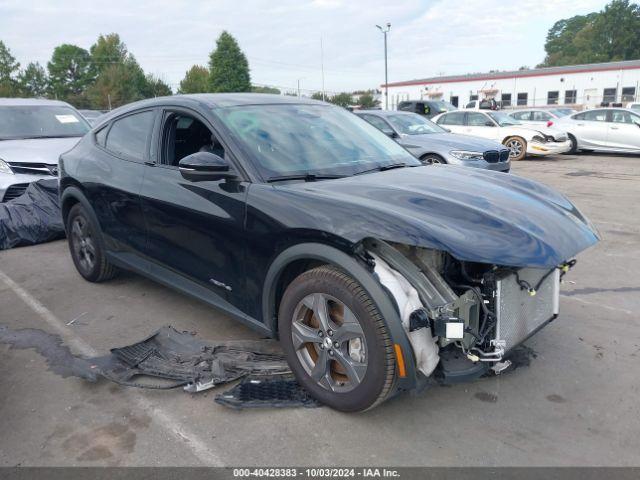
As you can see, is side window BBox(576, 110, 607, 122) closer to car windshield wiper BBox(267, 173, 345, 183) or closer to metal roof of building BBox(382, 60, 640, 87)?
car windshield wiper BBox(267, 173, 345, 183)

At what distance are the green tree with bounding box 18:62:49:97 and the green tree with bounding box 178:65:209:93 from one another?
19926 millimetres

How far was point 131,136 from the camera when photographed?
4.39 meters

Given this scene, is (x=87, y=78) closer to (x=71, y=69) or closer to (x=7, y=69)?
(x=71, y=69)

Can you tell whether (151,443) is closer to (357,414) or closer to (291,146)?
(357,414)

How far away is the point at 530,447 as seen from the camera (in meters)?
2.65

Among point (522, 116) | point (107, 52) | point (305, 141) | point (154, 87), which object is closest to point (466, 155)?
point (305, 141)

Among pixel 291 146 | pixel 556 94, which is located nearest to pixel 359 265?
pixel 291 146

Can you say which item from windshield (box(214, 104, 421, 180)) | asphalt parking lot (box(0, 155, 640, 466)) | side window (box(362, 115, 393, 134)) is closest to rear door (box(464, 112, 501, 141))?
side window (box(362, 115, 393, 134))

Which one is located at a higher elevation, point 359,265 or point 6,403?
point 359,265

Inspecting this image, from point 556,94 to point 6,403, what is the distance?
55516 millimetres

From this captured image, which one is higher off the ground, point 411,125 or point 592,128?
point 411,125

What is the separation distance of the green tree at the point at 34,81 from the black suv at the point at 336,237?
82.2m

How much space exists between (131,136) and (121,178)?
1.26ft

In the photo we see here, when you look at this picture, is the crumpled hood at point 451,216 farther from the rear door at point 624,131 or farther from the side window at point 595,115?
the side window at point 595,115
